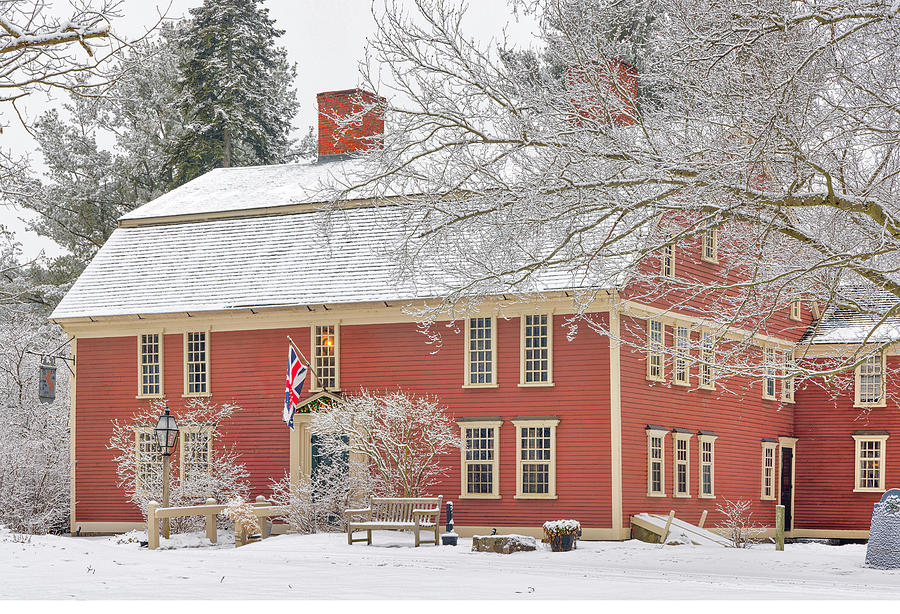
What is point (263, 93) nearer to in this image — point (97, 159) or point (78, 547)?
point (97, 159)

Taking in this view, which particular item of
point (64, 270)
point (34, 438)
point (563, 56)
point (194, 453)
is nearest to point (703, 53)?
point (563, 56)

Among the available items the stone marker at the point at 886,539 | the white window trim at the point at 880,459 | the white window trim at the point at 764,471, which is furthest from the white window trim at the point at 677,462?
the stone marker at the point at 886,539

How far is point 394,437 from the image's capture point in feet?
85.4

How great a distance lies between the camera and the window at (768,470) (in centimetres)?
3183

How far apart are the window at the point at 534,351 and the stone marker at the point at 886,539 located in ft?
27.2

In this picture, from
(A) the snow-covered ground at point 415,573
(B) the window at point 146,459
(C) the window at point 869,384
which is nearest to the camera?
(A) the snow-covered ground at point 415,573

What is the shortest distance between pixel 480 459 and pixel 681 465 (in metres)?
4.70

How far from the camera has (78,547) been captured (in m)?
19.1

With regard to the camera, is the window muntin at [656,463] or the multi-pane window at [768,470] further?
the multi-pane window at [768,470]

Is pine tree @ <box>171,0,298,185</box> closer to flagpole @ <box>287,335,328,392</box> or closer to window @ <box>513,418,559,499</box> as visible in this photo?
flagpole @ <box>287,335,328,392</box>

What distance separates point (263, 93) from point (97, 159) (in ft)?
21.5

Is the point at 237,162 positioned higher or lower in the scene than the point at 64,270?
higher

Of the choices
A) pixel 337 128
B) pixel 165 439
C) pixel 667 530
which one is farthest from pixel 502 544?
pixel 337 128

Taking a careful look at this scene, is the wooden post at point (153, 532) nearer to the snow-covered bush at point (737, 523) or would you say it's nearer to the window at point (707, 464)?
the snow-covered bush at point (737, 523)
